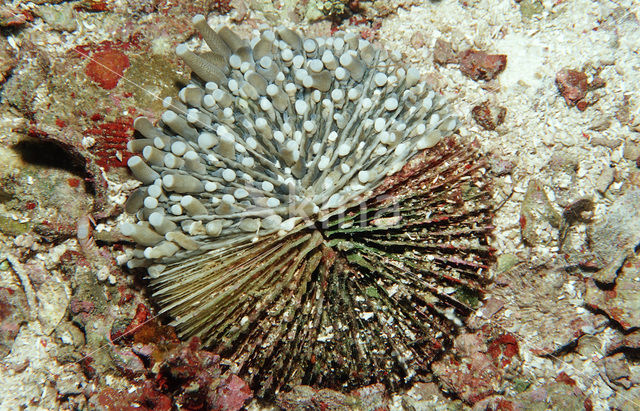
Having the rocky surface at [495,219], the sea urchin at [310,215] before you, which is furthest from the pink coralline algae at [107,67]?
the sea urchin at [310,215]

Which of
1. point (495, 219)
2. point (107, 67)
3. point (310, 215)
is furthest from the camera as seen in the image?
point (495, 219)

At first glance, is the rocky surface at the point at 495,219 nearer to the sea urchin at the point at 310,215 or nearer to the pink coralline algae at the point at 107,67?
the pink coralline algae at the point at 107,67

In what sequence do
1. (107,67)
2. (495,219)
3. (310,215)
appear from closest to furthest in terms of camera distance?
(310,215), (107,67), (495,219)

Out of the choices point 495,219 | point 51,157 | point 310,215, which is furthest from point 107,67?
point 495,219

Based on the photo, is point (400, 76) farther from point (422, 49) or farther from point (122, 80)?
point (122, 80)

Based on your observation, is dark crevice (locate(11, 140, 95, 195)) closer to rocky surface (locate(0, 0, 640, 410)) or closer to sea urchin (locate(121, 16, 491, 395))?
rocky surface (locate(0, 0, 640, 410))

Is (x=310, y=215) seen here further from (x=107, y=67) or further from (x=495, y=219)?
(x=107, y=67)

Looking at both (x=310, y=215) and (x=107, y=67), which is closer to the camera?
(x=310, y=215)

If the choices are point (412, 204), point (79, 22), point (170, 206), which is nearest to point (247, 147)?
point (170, 206)

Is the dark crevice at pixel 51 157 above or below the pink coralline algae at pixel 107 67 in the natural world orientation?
below
